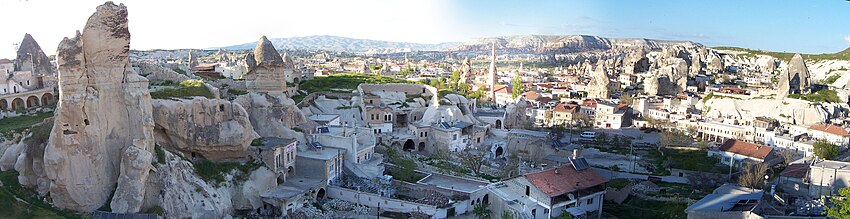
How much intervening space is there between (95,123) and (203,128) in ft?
14.7

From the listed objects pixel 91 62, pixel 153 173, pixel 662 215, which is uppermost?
pixel 91 62

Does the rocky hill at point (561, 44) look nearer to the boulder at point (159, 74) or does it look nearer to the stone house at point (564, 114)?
the stone house at point (564, 114)

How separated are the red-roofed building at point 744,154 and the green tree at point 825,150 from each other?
211cm

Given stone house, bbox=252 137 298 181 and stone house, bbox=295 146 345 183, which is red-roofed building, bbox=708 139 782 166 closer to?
stone house, bbox=295 146 345 183

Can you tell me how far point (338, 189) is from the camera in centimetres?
2289

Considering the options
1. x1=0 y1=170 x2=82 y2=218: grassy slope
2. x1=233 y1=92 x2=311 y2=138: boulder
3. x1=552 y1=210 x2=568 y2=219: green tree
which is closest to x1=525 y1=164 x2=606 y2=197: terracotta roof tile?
x1=552 y1=210 x2=568 y2=219: green tree

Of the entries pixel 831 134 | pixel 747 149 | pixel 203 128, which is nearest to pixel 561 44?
pixel 831 134

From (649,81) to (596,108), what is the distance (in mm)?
14464

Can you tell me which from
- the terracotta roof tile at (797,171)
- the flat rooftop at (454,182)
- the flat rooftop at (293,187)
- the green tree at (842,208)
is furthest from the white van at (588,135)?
the green tree at (842,208)

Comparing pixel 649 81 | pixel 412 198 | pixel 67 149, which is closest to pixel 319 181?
pixel 412 198

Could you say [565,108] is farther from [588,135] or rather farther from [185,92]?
[185,92]

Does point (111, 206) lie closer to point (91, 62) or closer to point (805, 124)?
point (91, 62)

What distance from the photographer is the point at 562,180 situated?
21.3 metres

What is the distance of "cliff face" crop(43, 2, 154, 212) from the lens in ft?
55.0
